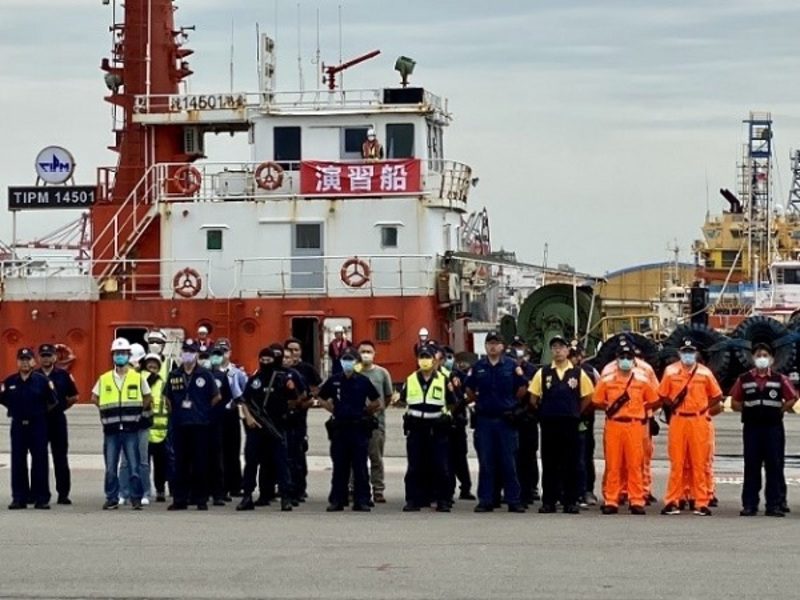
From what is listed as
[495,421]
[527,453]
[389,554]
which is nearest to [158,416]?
[495,421]

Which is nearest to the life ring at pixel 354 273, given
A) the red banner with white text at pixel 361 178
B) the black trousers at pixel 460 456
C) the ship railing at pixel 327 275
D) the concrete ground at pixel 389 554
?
the ship railing at pixel 327 275

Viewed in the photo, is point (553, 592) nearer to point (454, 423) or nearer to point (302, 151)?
point (454, 423)

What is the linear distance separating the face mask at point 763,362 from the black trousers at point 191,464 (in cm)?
548

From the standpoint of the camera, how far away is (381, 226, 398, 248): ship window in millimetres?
40906

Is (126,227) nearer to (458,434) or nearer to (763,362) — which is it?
(458,434)

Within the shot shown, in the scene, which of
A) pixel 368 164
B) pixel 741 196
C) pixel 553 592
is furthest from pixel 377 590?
pixel 741 196

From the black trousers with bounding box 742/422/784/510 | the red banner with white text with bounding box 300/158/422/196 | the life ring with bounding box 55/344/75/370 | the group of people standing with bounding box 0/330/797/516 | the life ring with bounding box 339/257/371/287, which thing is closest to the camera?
the black trousers with bounding box 742/422/784/510

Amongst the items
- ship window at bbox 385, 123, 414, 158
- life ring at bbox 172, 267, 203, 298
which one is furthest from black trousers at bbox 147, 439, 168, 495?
ship window at bbox 385, 123, 414, 158

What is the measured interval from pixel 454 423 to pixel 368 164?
2077cm

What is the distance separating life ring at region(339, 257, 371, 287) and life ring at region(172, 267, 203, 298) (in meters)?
3.09

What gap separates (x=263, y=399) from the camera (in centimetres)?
1956

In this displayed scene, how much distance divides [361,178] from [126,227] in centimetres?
566

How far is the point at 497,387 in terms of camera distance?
765 inches

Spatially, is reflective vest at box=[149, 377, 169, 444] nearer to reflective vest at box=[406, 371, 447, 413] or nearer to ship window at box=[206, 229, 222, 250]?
reflective vest at box=[406, 371, 447, 413]
